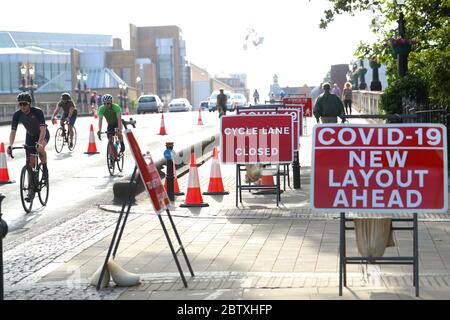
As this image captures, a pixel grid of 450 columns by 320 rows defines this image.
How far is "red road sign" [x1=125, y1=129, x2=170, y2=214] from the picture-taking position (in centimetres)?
872

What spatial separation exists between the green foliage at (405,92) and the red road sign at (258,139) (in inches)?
312

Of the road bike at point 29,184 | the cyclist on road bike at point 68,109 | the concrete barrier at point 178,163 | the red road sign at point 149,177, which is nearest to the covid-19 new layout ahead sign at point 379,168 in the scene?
the red road sign at point 149,177

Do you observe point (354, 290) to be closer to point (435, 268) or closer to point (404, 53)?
point (435, 268)

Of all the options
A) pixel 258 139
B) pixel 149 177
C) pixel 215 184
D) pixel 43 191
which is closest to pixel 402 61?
pixel 215 184

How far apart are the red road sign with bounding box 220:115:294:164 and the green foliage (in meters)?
7.91

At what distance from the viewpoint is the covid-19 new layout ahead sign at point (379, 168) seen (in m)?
8.28

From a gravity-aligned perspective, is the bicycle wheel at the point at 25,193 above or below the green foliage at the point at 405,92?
below

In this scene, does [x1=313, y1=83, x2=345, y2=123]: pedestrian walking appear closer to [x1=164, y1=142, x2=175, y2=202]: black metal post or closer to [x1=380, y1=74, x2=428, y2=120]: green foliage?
[x1=380, y1=74, x2=428, y2=120]: green foliage

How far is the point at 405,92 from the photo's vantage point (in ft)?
75.0

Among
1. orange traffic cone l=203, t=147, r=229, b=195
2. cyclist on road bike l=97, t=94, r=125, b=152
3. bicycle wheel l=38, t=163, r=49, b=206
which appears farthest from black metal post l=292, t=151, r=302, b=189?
cyclist on road bike l=97, t=94, r=125, b=152

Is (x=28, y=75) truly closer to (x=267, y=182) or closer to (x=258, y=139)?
(x=267, y=182)

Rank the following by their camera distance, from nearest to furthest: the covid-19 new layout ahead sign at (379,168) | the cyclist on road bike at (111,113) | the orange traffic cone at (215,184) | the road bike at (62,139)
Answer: the covid-19 new layout ahead sign at (379,168)
the orange traffic cone at (215,184)
the cyclist on road bike at (111,113)
the road bike at (62,139)

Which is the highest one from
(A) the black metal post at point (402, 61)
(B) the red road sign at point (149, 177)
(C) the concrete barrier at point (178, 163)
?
(A) the black metal post at point (402, 61)

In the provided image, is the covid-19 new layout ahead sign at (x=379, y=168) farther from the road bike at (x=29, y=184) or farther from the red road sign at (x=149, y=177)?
the road bike at (x=29, y=184)
